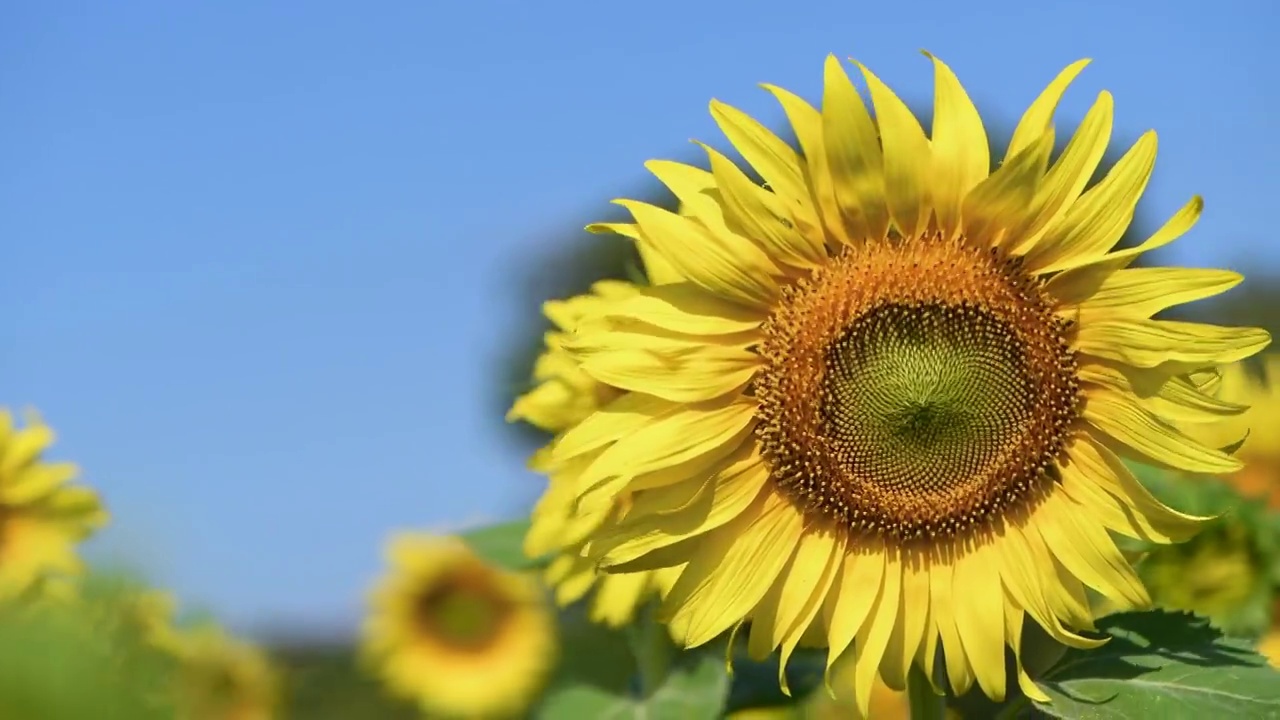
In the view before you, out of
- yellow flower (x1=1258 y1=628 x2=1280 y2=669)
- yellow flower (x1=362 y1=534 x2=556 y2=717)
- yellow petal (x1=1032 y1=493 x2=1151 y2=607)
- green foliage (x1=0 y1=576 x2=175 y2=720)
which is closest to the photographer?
green foliage (x1=0 y1=576 x2=175 y2=720)

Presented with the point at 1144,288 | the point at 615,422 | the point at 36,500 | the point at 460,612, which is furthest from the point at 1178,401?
the point at 460,612

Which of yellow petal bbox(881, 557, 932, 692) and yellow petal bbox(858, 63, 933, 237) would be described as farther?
yellow petal bbox(881, 557, 932, 692)

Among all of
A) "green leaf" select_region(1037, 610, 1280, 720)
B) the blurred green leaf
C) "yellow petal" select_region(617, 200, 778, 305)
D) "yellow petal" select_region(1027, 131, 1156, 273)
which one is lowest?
"green leaf" select_region(1037, 610, 1280, 720)

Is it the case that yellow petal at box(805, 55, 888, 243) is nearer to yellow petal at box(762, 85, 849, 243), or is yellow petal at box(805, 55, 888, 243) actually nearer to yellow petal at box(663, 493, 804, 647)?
yellow petal at box(762, 85, 849, 243)

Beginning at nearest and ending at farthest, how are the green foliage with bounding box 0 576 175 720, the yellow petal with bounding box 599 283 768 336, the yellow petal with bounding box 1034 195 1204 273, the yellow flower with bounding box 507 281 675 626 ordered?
the green foliage with bounding box 0 576 175 720, the yellow petal with bounding box 1034 195 1204 273, the yellow petal with bounding box 599 283 768 336, the yellow flower with bounding box 507 281 675 626

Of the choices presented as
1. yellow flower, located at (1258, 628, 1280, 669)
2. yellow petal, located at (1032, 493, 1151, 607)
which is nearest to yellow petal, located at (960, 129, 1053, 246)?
yellow petal, located at (1032, 493, 1151, 607)

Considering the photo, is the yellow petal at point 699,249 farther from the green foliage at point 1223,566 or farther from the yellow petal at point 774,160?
the green foliage at point 1223,566

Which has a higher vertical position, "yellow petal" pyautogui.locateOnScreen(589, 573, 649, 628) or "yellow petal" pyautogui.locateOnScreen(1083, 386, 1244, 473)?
"yellow petal" pyautogui.locateOnScreen(589, 573, 649, 628)
